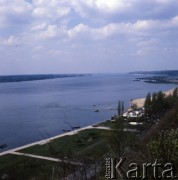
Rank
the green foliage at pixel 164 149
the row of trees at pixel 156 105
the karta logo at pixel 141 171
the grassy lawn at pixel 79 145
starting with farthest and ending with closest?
the row of trees at pixel 156 105, the grassy lawn at pixel 79 145, the green foliage at pixel 164 149, the karta logo at pixel 141 171

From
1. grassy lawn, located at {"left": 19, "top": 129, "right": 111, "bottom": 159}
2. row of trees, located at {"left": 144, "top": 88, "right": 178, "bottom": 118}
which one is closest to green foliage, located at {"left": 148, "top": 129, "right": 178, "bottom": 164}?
grassy lawn, located at {"left": 19, "top": 129, "right": 111, "bottom": 159}

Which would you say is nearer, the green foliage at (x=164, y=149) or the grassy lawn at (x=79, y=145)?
the green foliage at (x=164, y=149)

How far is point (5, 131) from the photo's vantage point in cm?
3316

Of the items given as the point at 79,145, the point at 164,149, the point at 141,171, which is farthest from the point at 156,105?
the point at 141,171

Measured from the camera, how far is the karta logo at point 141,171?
4109 mm

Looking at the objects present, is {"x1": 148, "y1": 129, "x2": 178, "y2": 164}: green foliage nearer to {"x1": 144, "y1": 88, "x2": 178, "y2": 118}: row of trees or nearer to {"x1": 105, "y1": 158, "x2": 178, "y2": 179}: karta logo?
{"x1": 105, "y1": 158, "x2": 178, "y2": 179}: karta logo

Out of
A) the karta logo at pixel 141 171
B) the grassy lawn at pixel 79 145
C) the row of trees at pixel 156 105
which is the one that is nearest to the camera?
the karta logo at pixel 141 171

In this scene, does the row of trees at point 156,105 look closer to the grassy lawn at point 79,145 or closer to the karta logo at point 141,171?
the grassy lawn at point 79,145

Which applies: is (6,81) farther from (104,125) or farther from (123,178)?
(123,178)

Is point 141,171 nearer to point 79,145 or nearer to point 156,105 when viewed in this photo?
point 79,145

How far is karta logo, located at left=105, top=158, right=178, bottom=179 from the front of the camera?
4109mm

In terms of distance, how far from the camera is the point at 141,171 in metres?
4.23

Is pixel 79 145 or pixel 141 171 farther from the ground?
pixel 141 171

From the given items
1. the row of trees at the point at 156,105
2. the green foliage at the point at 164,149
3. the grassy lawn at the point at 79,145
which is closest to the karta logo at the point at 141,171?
the green foliage at the point at 164,149
